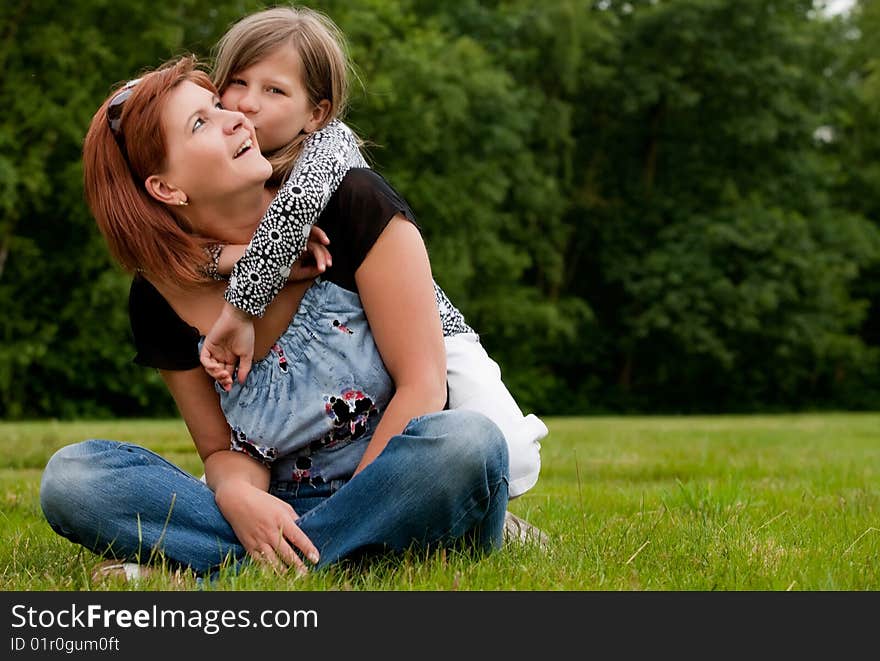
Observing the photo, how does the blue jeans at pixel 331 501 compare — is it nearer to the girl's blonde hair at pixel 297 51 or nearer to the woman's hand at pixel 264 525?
the woman's hand at pixel 264 525

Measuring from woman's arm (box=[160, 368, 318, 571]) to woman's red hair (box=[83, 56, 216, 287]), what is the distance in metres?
0.31

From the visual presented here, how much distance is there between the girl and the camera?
2.52m

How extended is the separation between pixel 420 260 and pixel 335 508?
1.97ft

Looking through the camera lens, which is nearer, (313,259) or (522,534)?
(313,259)

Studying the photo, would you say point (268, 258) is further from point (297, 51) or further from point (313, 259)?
point (297, 51)

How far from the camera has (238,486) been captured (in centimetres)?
262

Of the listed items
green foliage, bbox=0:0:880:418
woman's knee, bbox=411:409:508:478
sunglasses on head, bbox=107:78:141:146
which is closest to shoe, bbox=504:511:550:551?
woman's knee, bbox=411:409:508:478

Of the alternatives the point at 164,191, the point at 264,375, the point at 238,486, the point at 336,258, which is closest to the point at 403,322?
the point at 336,258

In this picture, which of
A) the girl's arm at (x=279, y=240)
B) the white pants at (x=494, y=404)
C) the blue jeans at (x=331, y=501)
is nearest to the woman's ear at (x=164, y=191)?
the girl's arm at (x=279, y=240)

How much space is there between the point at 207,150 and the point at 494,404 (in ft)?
2.97

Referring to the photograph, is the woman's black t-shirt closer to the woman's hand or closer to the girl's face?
the girl's face

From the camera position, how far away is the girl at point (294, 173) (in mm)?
2523

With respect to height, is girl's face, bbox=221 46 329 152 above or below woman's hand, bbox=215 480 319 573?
above

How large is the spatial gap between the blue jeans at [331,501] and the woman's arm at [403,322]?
0.12 meters
